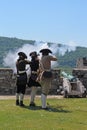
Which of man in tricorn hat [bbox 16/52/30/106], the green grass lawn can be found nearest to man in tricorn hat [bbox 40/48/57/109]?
the green grass lawn

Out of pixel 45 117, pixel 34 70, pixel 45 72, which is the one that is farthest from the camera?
pixel 34 70

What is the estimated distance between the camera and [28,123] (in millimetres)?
12422

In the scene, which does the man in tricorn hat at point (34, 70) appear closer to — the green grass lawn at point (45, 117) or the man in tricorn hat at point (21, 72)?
the man in tricorn hat at point (21, 72)

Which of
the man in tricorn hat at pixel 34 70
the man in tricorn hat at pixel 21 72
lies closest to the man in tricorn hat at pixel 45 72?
the man in tricorn hat at pixel 34 70

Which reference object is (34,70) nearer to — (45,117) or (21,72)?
(21,72)

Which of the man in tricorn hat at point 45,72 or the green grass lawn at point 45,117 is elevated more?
the man in tricorn hat at point 45,72

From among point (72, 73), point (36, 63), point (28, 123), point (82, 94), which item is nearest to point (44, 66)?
point (36, 63)

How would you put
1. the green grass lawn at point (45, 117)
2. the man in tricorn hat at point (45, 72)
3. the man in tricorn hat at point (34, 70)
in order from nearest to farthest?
the green grass lawn at point (45, 117) → the man in tricorn hat at point (45, 72) → the man in tricorn hat at point (34, 70)

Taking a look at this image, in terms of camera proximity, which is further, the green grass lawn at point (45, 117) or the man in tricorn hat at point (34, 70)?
the man in tricorn hat at point (34, 70)

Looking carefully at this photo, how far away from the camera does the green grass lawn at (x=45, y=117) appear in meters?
12.0

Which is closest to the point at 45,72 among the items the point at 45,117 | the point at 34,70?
the point at 34,70

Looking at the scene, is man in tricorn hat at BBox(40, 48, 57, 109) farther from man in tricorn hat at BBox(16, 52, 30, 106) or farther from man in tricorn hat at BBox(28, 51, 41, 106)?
man in tricorn hat at BBox(16, 52, 30, 106)

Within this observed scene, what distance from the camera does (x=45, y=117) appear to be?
533 inches

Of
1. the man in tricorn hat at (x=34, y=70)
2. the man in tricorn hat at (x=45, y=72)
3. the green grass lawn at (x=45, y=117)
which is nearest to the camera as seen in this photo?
the green grass lawn at (x=45, y=117)
